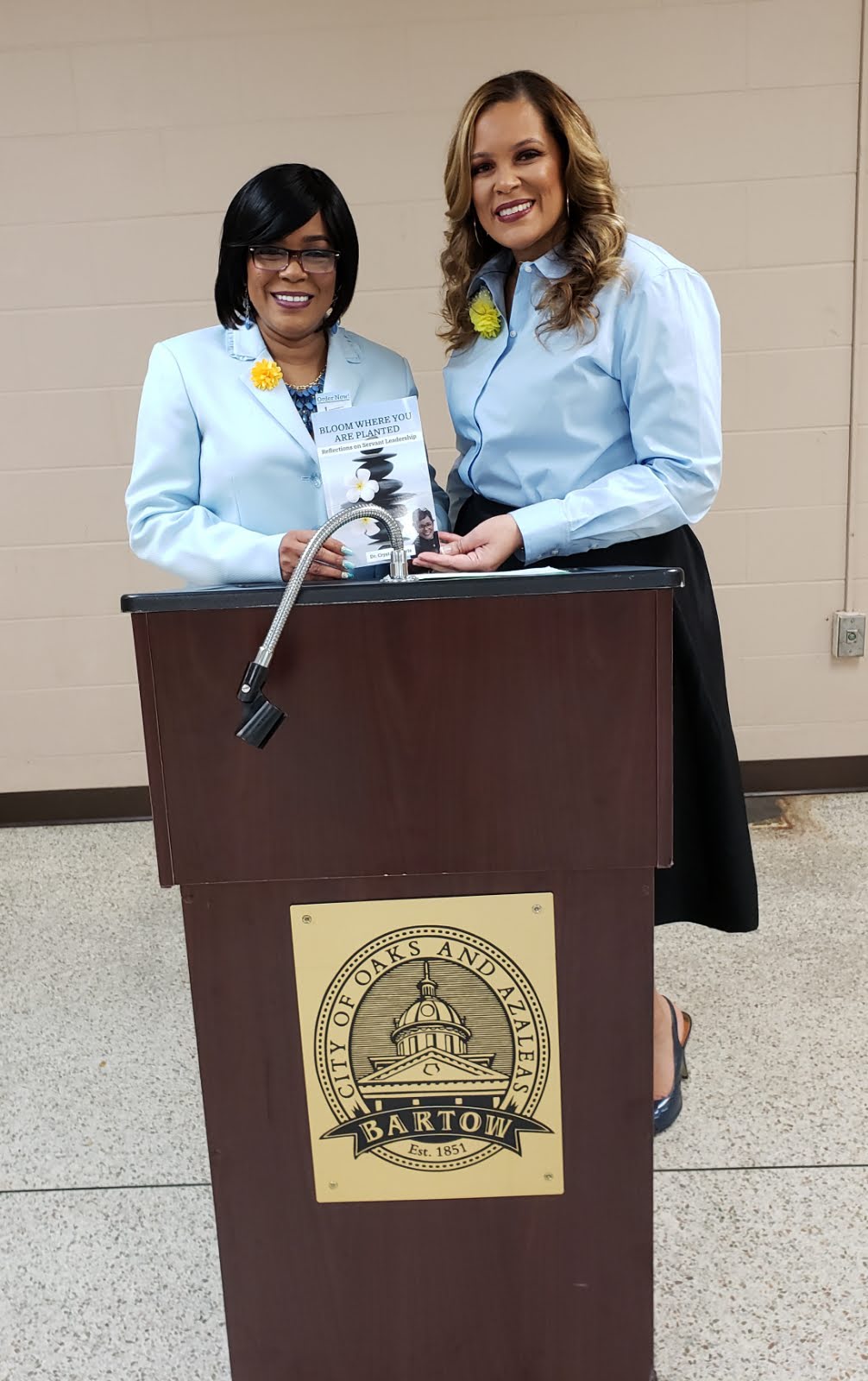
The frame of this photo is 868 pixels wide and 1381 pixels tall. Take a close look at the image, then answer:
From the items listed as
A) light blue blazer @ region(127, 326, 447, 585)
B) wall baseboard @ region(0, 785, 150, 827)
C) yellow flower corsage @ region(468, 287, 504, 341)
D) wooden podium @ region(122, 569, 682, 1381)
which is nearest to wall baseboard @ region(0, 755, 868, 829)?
wall baseboard @ region(0, 785, 150, 827)

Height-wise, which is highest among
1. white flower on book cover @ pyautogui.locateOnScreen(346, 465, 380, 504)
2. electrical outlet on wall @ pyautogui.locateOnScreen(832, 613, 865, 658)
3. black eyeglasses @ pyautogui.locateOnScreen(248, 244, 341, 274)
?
black eyeglasses @ pyautogui.locateOnScreen(248, 244, 341, 274)

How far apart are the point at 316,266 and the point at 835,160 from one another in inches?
83.6

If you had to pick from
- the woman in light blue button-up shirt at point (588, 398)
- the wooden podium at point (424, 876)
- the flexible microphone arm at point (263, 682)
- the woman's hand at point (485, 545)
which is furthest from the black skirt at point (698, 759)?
the flexible microphone arm at point (263, 682)

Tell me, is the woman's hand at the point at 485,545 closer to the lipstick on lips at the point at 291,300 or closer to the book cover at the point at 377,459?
the book cover at the point at 377,459

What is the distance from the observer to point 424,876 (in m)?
1.11

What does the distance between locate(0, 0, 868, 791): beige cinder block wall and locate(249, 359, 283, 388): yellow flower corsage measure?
161cm

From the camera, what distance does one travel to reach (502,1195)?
1.18 metres

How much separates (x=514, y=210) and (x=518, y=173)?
0.05 metres

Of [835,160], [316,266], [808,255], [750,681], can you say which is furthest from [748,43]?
[316,266]

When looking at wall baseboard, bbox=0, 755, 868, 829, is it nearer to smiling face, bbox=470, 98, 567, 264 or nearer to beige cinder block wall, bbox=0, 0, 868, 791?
beige cinder block wall, bbox=0, 0, 868, 791

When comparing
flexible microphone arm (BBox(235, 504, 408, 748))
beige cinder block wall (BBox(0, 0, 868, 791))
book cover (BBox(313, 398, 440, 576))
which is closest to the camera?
flexible microphone arm (BBox(235, 504, 408, 748))

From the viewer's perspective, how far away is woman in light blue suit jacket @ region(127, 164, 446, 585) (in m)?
1.56

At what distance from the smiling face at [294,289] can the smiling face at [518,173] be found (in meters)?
0.25

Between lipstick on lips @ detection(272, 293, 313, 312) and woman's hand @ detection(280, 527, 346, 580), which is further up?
lipstick on lips @ detection(272, 293, 313, 312)
